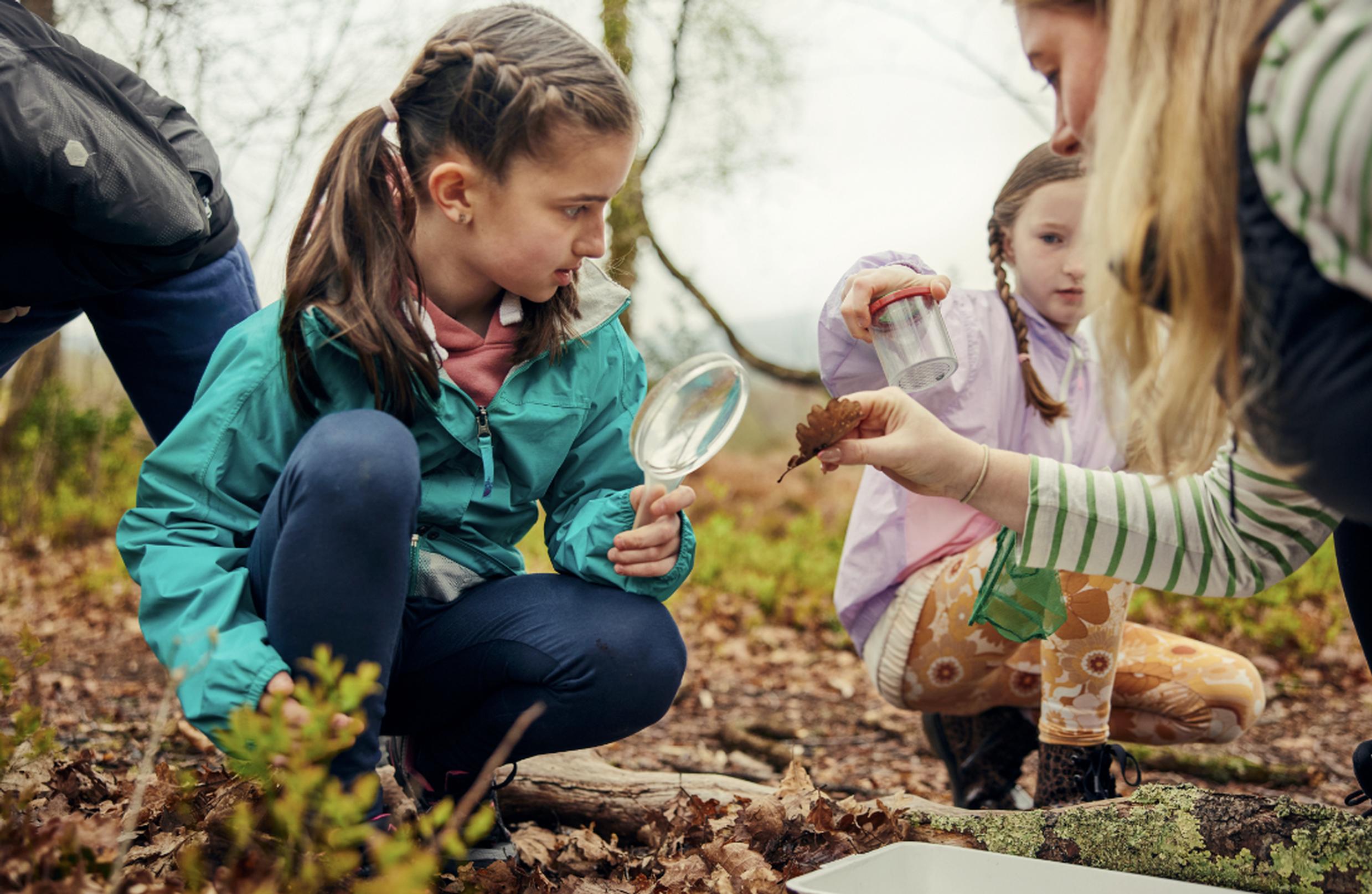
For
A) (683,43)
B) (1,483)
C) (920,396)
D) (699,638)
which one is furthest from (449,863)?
(683,43)

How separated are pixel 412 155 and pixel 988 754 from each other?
188 centimetres

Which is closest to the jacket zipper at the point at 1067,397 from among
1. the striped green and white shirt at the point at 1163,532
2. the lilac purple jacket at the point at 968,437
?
the lilac purple jacket at the point at 968,437

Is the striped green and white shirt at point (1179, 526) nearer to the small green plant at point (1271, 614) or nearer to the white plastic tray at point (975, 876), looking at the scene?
the white plastic tray at point (975, 876)

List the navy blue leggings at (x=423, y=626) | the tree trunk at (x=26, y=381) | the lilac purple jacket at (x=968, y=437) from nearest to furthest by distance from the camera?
1. the navy blue leggings at (x=423, y=626)
2. the lilac purple jacket at (x=968, y=437)
3. the tree trunk at (x=26, y=381)

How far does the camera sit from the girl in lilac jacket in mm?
2217

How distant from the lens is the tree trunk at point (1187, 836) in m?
1.59

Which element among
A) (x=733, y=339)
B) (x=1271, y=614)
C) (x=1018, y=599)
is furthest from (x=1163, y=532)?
(x=733, y=339)

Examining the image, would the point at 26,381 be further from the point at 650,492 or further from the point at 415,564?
the point at 650,492

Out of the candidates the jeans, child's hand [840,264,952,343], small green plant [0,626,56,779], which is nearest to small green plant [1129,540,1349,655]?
child's hand [840,264,952,343]

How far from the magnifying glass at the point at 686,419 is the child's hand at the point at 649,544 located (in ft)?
0.06

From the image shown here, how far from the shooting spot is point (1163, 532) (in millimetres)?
1689

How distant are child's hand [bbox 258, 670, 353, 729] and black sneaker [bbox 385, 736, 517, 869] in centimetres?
54

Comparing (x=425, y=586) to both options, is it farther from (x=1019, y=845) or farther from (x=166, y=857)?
(x=1019, y=845)

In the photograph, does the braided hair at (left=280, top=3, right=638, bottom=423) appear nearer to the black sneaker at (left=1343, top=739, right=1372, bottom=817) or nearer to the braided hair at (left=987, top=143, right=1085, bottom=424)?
the braided hair at (left=987, top=143, right=1085, bottom=424)
